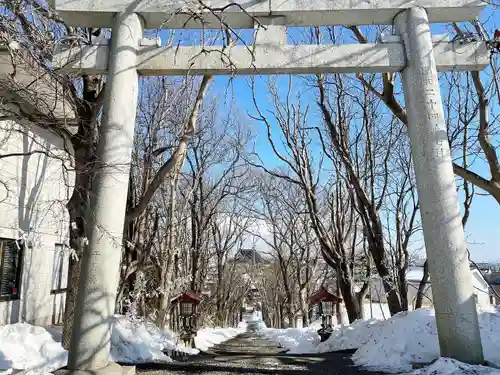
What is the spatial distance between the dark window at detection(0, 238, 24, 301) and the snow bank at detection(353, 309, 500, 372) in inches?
330

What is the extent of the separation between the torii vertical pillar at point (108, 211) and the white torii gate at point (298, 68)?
0.05ft

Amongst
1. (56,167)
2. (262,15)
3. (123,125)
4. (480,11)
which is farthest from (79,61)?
(56,167)

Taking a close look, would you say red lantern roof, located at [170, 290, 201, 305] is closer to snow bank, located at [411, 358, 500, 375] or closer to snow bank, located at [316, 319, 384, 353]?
snow bank, located at [316, 319, 384, 353]

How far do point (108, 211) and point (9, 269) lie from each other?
21.2 ft

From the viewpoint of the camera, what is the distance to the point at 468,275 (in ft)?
A: 16.5

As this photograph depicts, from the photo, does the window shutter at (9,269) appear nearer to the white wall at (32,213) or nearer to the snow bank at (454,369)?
the white wall at (32,213)

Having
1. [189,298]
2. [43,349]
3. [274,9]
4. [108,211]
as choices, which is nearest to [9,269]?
[43,349]

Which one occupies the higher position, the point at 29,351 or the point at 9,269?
the point at 9,269

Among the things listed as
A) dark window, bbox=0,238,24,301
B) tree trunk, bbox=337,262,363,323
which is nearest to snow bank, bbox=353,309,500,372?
tree trunk, bbox=337,262,363,323

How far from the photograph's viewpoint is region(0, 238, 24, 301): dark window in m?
9.35

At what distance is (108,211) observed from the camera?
5137 millimetres

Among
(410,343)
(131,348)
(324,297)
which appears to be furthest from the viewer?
(324,297)

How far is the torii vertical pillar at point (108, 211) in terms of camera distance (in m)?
4.81

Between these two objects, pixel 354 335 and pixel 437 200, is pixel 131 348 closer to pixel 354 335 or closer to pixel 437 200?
pixel 354 335
